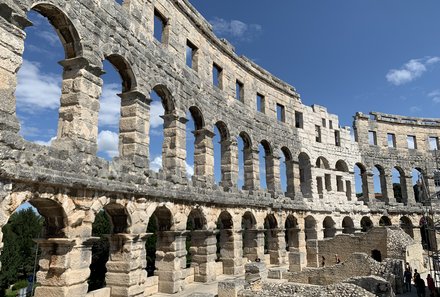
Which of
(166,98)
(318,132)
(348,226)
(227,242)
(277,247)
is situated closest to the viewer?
(166,98)

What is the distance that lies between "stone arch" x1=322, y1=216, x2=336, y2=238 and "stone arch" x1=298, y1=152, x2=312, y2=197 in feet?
7.68

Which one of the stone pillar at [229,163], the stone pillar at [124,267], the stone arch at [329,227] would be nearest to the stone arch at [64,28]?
the stone pillar at [124,267]

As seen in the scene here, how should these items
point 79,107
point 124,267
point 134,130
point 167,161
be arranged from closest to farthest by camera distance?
point 79,107 → point 124,267 → point 134,130 → point 167,161

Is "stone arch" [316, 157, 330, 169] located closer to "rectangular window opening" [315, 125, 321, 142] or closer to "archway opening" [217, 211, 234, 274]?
"rectangular window opening" [315, 125, 321, 142]

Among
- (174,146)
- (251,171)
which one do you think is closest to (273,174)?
(251,171)

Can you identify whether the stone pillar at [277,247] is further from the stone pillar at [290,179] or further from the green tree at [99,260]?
the green tree at [99,260]

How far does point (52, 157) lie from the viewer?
7.97 meters

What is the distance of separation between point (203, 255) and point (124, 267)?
4.85 meters

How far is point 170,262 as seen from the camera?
12.4 metres

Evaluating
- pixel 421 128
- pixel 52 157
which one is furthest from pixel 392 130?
pixel 52 157

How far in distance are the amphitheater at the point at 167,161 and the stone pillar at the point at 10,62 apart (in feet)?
0.08

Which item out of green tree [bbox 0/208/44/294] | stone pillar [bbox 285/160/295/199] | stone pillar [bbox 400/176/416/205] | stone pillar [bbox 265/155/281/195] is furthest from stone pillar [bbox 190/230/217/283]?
stone pillar [bbox 400/176/416/205]

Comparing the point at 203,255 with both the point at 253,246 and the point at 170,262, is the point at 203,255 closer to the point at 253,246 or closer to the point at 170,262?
the point at 170,262

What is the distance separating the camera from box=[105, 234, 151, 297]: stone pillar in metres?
10.1
